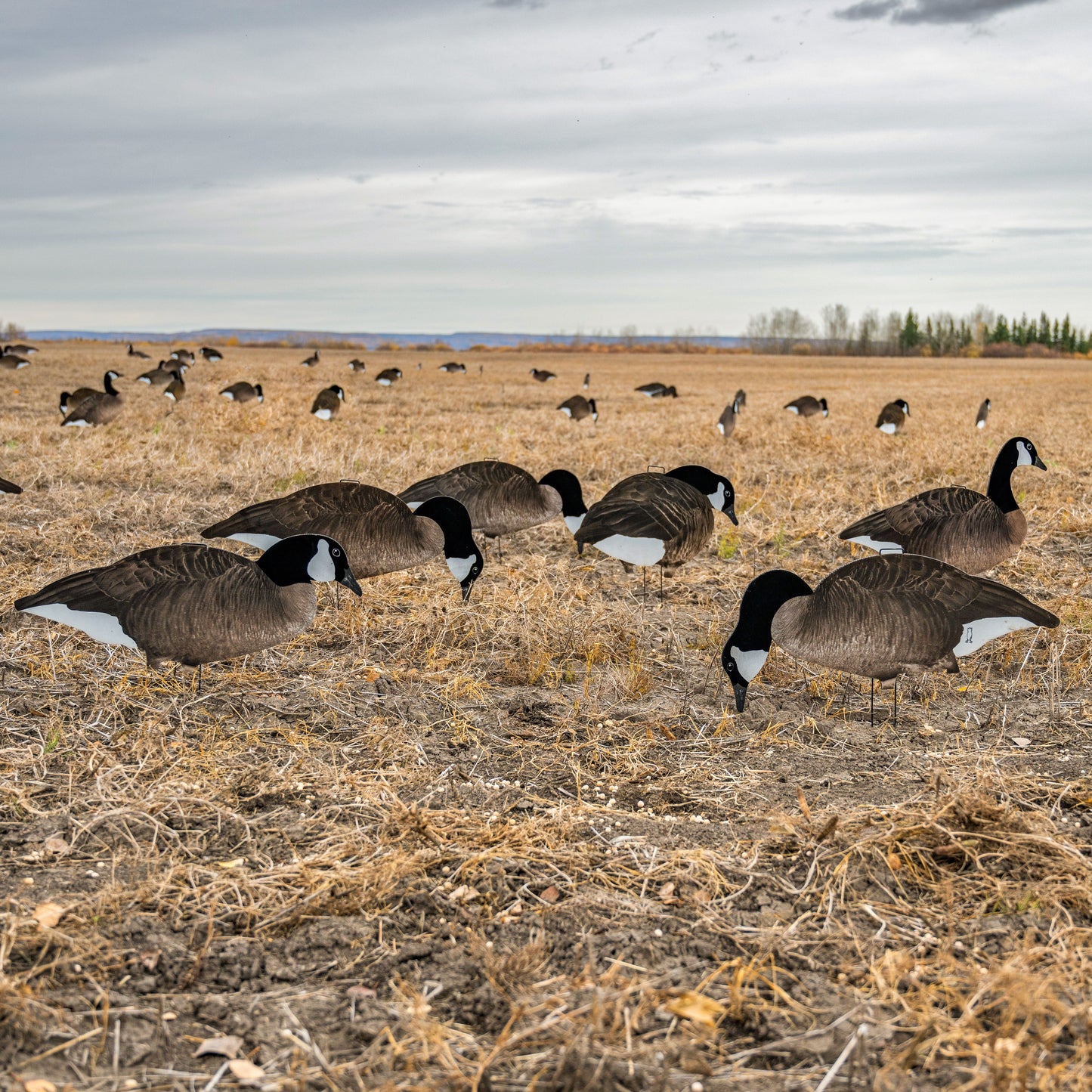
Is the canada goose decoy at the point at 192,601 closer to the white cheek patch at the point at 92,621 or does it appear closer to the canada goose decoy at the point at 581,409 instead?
the white cheek patch at the point at 92,621

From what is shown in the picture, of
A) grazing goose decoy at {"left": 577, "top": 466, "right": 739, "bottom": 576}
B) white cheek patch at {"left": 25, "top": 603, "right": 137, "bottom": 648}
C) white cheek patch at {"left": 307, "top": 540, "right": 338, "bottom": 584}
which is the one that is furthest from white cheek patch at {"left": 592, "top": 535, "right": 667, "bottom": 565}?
white cheek patch at {"left": 25, "top": 603, "right": 137, "bottom": 648}

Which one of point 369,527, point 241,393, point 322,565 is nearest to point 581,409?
point 241,393

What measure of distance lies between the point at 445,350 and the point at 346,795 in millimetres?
73527

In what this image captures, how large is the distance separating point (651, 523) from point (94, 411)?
566 inches

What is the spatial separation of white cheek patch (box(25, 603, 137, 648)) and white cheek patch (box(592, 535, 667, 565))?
143 inches

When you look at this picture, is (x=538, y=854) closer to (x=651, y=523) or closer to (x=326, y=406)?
(x=651, y=523)

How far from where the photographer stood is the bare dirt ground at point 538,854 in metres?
2.96

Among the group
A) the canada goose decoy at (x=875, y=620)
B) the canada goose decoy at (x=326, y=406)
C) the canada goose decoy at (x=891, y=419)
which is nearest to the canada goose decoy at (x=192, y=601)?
the canada goose decoy at (x=875, y=620)

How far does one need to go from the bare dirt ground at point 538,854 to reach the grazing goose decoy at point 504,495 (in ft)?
2.36

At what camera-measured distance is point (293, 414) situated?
64.4 feet

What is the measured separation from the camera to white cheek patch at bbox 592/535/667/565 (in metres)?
7.64

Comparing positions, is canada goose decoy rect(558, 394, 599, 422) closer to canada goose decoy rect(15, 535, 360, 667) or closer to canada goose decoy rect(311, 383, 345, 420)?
canada goose decoy rect(311, 383, 345, 420)

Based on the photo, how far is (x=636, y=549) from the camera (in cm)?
771

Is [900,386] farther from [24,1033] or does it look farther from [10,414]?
[24,1033]
